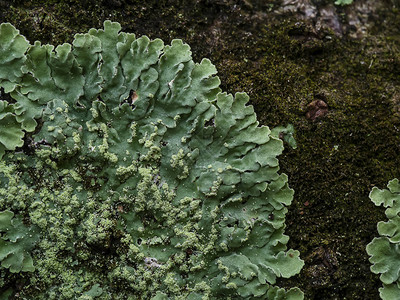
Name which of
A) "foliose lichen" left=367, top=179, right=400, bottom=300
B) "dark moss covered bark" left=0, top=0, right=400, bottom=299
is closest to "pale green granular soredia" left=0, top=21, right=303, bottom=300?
"dark moss covered bark" left=0, top=0, right=400, bottom=299

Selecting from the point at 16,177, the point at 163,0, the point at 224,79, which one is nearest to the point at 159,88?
the point at 224,79

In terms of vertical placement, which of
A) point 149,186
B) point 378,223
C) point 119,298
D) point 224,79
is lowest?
point 119,298

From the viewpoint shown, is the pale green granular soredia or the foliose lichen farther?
the foliose lichen

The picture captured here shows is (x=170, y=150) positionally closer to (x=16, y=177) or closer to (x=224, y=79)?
(x=224, y=79)

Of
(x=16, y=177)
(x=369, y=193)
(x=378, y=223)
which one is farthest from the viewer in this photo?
(x=369, y=193)

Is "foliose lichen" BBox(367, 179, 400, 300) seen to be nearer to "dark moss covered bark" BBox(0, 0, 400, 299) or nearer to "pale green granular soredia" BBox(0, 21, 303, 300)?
"dark moss covered bark" BBox(0, 0, 400, 299)

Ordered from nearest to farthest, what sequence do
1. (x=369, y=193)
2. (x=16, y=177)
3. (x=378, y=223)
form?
(x=16, y=177)
(x=378, y=223)
(x=369, y=193)

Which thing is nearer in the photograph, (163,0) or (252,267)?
(252,267)
